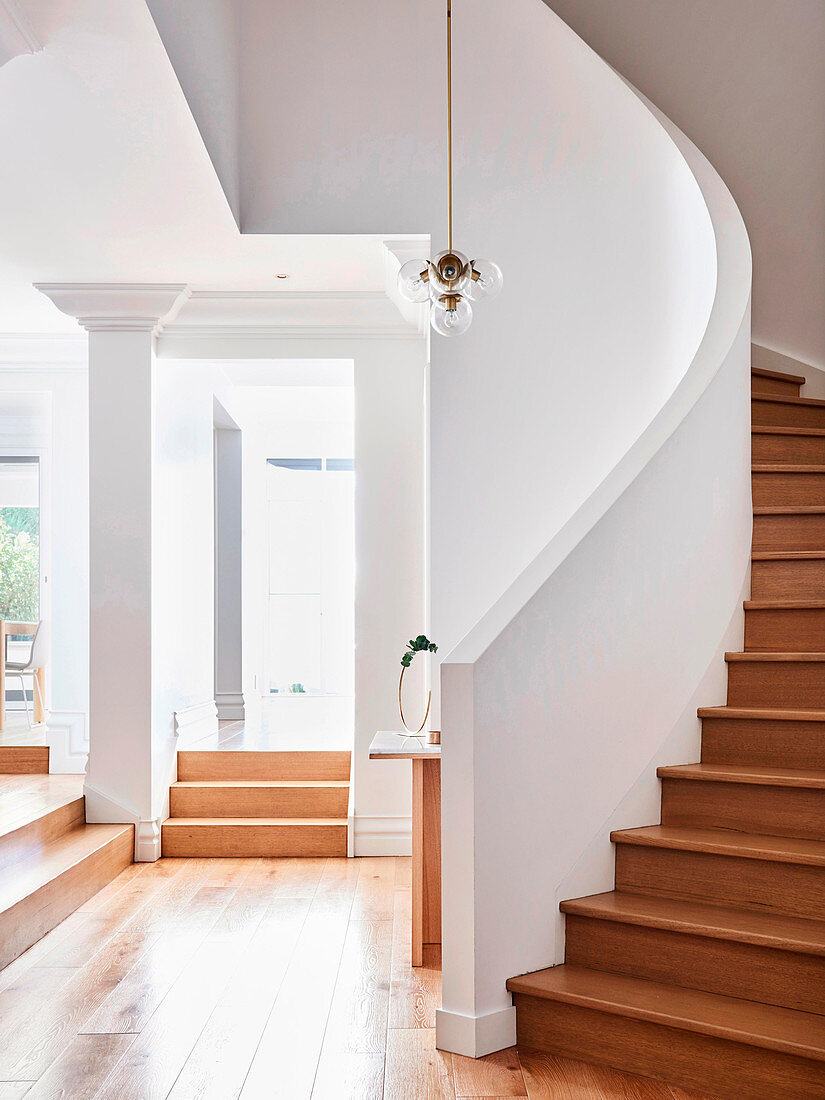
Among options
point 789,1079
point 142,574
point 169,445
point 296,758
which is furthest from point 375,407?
point 789,1079

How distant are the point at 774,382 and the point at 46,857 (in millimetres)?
4109

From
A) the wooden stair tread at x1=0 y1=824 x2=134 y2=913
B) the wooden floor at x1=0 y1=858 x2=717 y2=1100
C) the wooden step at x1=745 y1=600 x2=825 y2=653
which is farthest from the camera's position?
the wooden stair tread at x1=0 y1=824 x2=134 y2=913

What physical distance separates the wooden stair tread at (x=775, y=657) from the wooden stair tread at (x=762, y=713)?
0.52ft

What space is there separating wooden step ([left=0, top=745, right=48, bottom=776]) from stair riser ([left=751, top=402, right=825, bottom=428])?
4.48 m

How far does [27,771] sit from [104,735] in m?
1.21

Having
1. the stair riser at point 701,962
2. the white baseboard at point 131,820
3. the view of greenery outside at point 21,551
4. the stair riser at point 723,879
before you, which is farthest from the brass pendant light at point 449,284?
the view of greenery outside at point 21,551

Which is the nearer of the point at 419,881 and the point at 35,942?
the point at 419,881

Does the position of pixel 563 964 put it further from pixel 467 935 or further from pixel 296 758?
pixel 296 758

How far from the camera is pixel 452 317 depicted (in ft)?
10.3

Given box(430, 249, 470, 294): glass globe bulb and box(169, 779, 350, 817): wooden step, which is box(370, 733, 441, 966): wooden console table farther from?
box(169, 779, 350, 817): wooden step

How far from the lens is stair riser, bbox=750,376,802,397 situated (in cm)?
475

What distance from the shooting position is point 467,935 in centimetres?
261

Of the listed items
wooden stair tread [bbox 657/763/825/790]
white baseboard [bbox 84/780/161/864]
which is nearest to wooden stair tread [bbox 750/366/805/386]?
wooden stair tread [bbox 657/763/825/790]

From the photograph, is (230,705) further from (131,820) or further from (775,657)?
(775,657)
